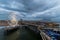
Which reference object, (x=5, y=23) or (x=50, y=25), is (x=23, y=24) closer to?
(x=5, y=23)

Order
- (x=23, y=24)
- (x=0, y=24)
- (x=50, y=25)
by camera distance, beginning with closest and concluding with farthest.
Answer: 1. (x=50, y=25)
2. (x=0, y=24)
3. (x=23, y=24)

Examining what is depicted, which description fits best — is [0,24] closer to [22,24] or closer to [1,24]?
[1,24]

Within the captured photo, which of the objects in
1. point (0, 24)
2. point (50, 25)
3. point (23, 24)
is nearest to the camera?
point (50, 25)

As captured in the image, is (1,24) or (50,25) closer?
(50,25)

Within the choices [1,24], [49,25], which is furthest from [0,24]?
[49,25]

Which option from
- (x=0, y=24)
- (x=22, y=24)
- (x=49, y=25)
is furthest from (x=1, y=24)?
(x=49, y=25)

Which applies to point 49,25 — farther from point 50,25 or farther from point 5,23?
point 5,23

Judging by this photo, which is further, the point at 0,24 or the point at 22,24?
the point at 22,24

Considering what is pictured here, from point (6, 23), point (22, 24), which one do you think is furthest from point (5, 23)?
point (22, 24)
